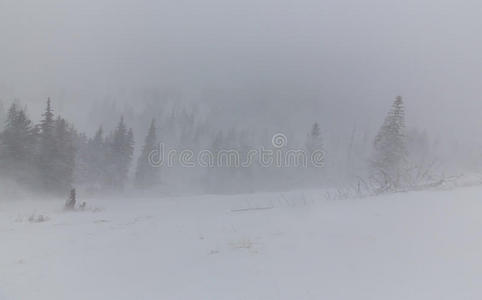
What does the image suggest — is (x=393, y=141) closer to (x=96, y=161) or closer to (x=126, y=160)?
(x=126, y=160)

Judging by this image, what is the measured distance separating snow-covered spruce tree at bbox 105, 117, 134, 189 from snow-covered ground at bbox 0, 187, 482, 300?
148 feet

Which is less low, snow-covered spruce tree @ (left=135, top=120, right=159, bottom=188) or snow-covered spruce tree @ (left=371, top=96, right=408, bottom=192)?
snow-covered spruce tree @ (left=371, top=96, right=408, bottom=192)

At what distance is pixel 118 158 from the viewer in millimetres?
50188

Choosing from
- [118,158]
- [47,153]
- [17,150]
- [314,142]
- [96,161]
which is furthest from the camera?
[314,142]

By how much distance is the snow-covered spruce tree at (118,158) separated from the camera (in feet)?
162

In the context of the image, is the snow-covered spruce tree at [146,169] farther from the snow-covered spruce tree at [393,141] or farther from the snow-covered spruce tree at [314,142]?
the snow-covered spruce tree at [393,141]

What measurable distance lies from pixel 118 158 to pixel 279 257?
49580 mm

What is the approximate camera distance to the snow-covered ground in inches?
136

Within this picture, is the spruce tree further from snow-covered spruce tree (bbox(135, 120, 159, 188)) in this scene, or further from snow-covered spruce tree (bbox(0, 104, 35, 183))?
snow-covered spruce tree (bbox(0, 104, 35, 183))

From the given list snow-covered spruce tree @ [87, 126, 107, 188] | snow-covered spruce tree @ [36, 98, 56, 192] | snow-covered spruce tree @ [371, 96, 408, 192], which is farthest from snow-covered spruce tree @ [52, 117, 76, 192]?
snow-covered spruce tree @ [371, 96, 408, 192]

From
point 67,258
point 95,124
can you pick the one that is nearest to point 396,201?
point 67,258

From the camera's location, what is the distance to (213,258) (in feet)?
15.1

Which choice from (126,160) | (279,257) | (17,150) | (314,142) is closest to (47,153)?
(17,150)

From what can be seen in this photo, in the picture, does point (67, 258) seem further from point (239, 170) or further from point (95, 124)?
point (95, 124)
